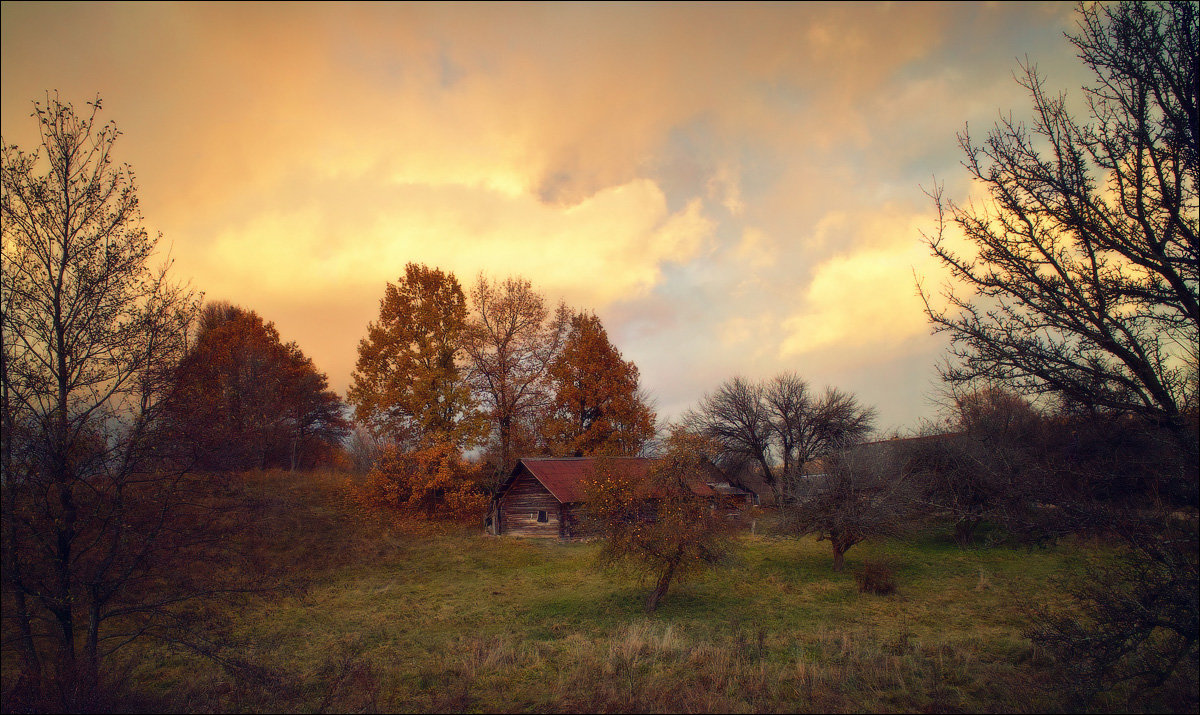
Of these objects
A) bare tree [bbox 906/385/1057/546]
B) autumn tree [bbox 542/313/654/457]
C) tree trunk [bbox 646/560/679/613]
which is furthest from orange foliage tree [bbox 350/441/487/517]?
bare tree [bbox 906/385/1057/546]

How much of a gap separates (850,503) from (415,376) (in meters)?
23.1

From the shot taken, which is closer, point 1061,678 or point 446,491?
point 1061,678

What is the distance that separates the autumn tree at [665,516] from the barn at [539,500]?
37.4 ft

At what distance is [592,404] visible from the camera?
3553 cm

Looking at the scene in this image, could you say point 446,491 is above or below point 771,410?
below

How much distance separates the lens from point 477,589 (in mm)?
18219

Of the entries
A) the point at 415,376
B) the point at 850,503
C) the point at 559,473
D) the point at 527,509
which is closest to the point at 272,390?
the point at 415,376

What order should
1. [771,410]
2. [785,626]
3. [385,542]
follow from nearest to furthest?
1. [785,626]
2. [385,542]
3. [771,410]

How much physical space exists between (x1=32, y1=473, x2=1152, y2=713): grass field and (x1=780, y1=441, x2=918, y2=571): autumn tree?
1.91 meters

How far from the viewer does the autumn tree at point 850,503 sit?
17750 millimetres

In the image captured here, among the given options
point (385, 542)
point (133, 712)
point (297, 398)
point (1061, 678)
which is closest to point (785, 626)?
point (1061, 678)

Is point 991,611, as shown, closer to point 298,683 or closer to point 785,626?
point 785,626

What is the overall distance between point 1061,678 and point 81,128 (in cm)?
1808

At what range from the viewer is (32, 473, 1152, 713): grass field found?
27.5 ft
